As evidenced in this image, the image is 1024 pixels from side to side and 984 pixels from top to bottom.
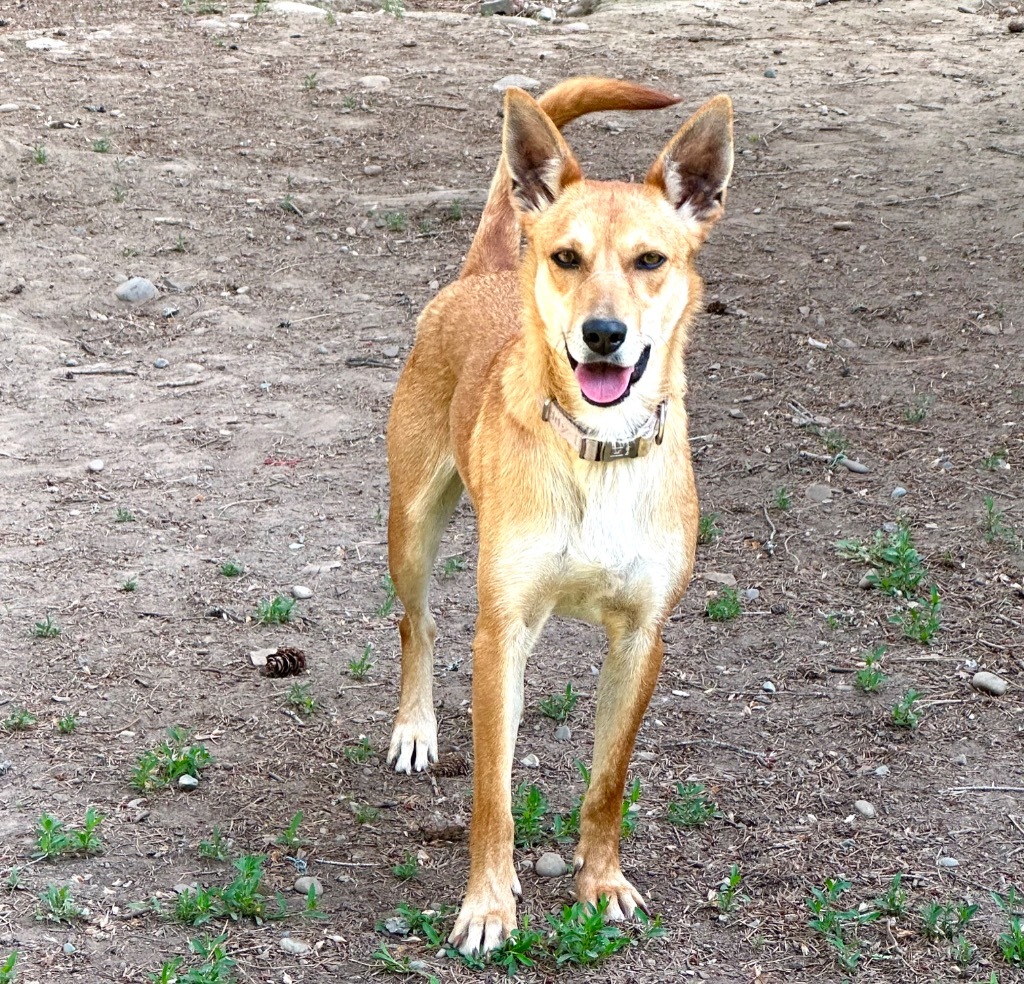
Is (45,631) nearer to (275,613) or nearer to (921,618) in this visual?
(275,613)

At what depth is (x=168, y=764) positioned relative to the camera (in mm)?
4223

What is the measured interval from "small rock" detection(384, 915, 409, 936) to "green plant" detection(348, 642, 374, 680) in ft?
4.35

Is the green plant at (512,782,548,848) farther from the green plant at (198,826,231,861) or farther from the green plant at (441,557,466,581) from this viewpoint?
the green plant at (441,557,466,581)

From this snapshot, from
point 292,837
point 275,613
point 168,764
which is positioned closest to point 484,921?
point 292,837

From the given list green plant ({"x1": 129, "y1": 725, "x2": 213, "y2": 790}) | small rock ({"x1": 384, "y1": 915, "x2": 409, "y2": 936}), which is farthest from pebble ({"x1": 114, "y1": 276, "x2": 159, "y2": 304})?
small rock ({"x1": 384, "y1": 915, "x2": 409, "y2": 936})

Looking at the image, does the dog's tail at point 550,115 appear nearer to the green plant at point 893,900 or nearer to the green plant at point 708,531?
the green plant at point 708,531

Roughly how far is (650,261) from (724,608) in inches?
80.8

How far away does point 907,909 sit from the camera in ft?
12.3

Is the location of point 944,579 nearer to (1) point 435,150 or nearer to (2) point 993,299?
(2) point 993,299

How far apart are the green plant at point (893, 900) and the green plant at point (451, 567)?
7.67ft

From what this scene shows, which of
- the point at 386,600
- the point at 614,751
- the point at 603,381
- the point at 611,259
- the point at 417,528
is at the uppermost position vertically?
the point at 611,259

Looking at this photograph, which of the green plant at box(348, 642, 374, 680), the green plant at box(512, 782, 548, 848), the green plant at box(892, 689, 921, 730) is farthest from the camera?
the green plant at box(348, 642, 374, 680)

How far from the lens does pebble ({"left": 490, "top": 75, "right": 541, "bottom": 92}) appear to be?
11156mm

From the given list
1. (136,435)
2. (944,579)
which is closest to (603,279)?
(944,579)
